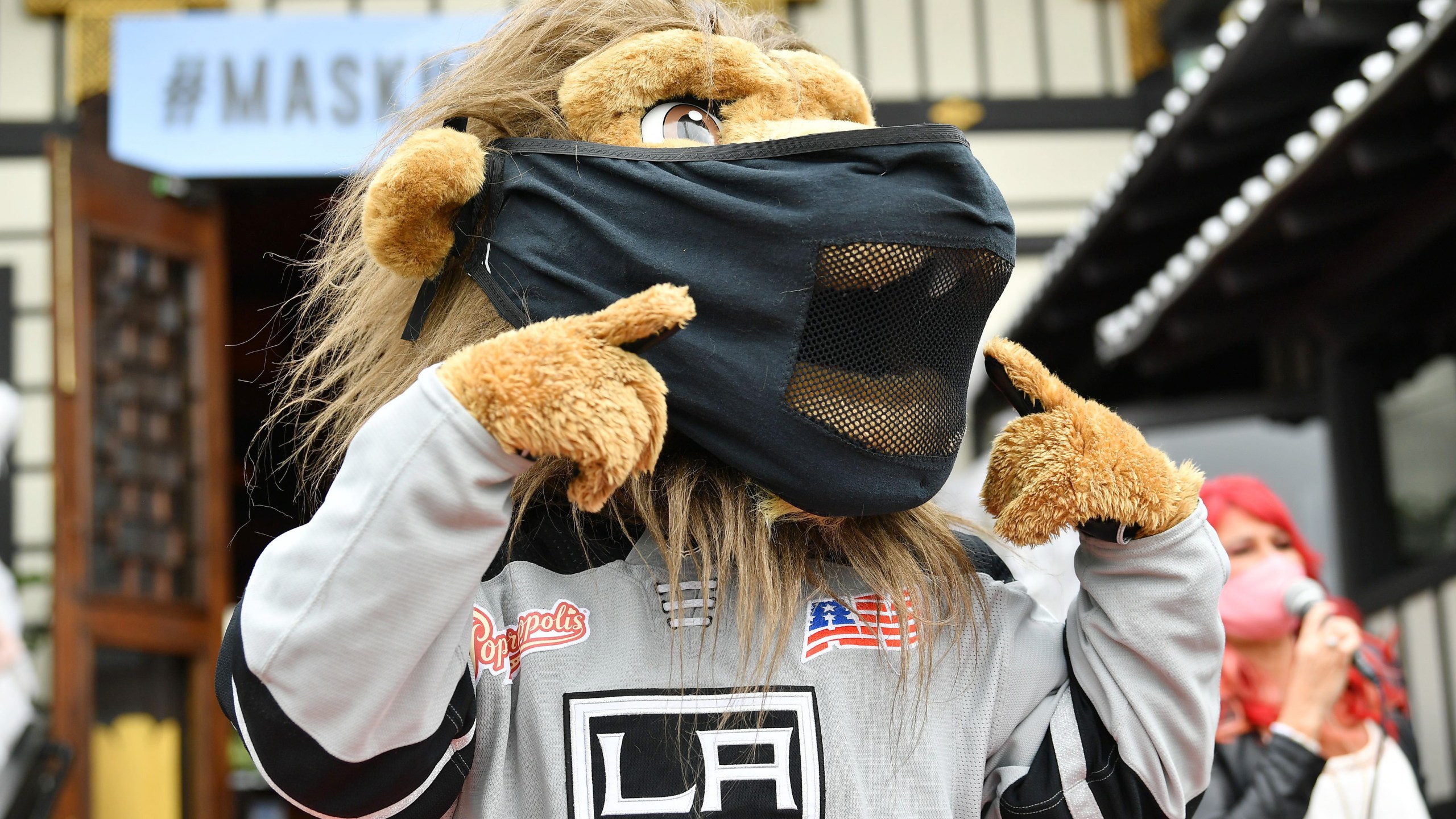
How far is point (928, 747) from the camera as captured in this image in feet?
4.40

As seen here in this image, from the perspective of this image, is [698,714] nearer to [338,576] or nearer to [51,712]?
[338,576]

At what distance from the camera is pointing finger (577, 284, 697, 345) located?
45.3 inches

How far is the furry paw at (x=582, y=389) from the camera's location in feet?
3.61

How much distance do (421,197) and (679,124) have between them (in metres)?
0.27

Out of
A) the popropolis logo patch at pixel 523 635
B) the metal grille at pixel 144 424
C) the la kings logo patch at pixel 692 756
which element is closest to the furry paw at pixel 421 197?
the popropolis logo patch at pixel 523 635

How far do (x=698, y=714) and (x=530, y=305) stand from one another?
1.33 ft

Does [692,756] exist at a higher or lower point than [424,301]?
lower

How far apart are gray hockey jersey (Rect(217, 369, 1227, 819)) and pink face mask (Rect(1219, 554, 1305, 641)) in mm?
1373

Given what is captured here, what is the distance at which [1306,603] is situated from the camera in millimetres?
2611

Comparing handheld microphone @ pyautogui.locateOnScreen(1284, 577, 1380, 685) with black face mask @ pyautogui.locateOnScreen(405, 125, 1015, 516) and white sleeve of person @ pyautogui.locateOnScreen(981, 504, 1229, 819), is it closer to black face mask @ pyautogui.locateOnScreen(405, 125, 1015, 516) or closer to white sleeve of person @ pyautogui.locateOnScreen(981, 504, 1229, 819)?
white sleeve of person @ pyautogui.locateOnScreen(981, 504, 1229, 819)

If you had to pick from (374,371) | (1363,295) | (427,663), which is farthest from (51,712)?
(1363,295)

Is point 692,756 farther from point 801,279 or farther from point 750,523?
point 801,279

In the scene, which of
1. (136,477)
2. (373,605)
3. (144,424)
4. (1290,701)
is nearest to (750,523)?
(373,605)

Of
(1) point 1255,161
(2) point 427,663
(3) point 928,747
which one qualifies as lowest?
(3) point 928,747
